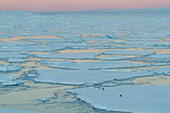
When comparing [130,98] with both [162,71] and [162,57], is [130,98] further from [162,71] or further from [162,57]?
[162,57]

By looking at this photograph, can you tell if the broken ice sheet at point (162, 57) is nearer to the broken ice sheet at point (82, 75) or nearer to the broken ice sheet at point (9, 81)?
the broken ice sheet at point (82, 75)

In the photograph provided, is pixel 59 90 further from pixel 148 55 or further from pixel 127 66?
pixel 148 55

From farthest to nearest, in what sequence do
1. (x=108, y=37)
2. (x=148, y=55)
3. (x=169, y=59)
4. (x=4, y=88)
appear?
1. (x=108, y=37)
2. (x=148, y=55)
3. (x=169, y=59)
4. (x=4, y=88)

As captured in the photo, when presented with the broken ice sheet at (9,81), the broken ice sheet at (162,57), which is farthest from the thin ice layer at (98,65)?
the broken ice sheet at (9,81)

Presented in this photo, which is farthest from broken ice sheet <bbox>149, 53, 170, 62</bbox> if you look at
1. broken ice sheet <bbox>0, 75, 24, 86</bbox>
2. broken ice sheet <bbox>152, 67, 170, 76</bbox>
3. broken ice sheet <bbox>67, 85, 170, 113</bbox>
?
broken ice sheet <bbox>0, 75, 24, 86</bbox>

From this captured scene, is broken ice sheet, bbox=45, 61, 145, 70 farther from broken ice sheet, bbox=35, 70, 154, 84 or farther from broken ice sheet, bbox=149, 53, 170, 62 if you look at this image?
broken ice sheet, bbox=149, 53, 170, 62

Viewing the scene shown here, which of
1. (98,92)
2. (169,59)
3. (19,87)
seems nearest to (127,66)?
(169,59)
